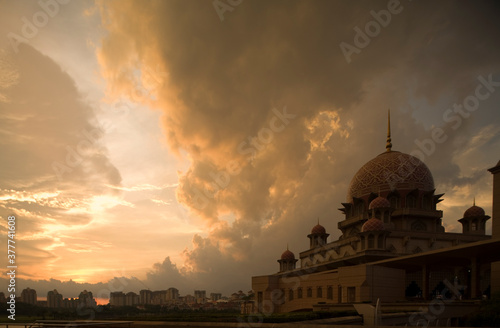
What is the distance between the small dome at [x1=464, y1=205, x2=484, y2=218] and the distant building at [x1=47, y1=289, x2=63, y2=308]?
134ft

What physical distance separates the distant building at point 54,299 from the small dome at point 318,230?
91.4 ft

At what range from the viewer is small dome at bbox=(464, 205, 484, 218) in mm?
39781

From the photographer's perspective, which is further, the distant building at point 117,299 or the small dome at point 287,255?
the small dome at point 287,255

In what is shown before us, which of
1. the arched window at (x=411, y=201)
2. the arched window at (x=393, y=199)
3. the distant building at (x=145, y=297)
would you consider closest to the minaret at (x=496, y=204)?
Answer: the arched window at (x=411, y=201)

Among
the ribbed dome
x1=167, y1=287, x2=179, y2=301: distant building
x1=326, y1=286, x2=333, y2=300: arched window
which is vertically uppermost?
the ribbed dome

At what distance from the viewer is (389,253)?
3438cm

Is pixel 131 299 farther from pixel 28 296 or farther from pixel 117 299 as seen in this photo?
pixel 28 296

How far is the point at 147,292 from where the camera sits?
55.9 meters

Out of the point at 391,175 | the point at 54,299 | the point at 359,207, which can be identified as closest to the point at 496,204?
the point at 391,175

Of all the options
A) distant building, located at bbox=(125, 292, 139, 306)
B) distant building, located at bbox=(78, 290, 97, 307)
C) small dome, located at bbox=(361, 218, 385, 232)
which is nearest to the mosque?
small dome, located at bbox=(361, 218, 385, 232)

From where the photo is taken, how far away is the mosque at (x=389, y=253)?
27.1 metres

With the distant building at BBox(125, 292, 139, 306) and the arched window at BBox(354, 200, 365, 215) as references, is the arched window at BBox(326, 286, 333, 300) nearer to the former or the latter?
the arched window at BBox(354, 200, 365, 215)

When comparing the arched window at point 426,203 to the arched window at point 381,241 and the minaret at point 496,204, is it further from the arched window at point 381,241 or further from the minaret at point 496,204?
the minaret at point 496,204

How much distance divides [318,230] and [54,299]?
1136 inches
